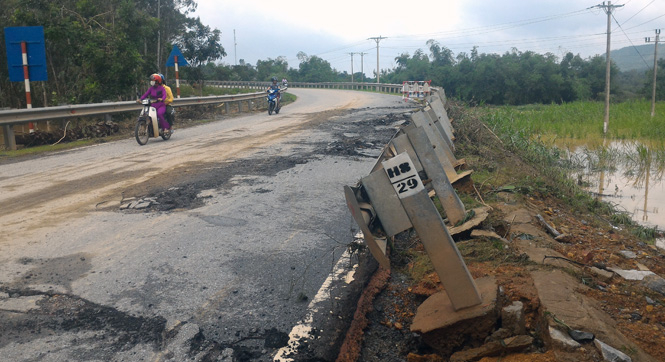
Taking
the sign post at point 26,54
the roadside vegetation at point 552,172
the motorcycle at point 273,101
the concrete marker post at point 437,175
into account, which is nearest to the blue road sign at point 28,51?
the sign post at point 26,54

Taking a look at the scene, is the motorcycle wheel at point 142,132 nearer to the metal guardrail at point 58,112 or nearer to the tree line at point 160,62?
the metal guardrail at point 58,112

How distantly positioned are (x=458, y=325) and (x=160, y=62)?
101ft

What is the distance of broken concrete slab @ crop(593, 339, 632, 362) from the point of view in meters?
3.05

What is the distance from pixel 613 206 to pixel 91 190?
8177 millimetres

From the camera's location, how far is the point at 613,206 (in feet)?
30.9

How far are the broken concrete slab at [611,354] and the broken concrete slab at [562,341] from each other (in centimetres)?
12

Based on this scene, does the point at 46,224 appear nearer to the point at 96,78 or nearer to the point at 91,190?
the point at 91,190

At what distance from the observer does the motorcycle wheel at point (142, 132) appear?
1294cm

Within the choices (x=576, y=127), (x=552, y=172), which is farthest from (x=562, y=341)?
(x=576, y=127)

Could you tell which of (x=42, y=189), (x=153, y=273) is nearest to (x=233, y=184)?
(x=42, y=189)

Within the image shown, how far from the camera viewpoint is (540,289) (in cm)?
388

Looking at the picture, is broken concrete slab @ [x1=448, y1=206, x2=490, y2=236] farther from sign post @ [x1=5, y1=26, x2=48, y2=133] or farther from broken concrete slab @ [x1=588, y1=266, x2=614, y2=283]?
sign post @ [x1=5, y1=26, x2=48, y2=133]

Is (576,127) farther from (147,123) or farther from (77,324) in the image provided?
(77,324)

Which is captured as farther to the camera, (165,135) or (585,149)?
(585,149)
